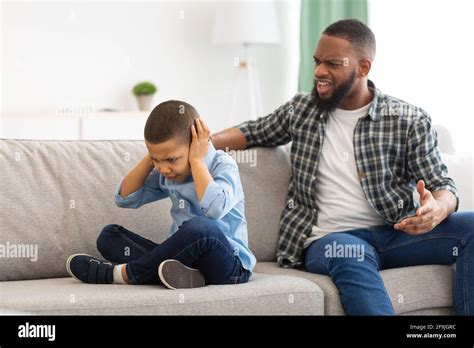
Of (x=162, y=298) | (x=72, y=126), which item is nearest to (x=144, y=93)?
(x=72, y=126)

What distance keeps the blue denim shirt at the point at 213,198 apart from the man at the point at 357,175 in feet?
0.95

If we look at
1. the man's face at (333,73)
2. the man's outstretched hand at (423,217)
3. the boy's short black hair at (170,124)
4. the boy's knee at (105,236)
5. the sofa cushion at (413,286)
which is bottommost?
the sofa cushion at (413,286)

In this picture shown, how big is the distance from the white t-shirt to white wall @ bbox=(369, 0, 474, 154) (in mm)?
1424

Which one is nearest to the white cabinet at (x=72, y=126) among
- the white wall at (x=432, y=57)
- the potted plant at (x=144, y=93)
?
the potted plant at (x=144, y=93)

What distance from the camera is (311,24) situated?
5164 mm

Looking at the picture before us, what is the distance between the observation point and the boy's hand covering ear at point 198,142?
2.24 metres

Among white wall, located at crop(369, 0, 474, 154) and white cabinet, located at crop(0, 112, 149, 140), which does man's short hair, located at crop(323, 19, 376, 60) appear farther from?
white cabinet, located at crop(0, 112, 149, 140)

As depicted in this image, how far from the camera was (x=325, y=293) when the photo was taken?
232cm

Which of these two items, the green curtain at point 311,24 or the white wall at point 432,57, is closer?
the white wall at point 432,57

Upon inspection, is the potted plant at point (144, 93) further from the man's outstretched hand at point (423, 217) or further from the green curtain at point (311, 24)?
the man's outstretched hand at point (423, 217)

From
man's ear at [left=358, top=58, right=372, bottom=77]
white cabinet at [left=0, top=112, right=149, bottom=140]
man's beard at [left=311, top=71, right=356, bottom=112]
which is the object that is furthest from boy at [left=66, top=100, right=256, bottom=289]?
white cabinet at [left=0, top=112, right=149, bottom=140]
